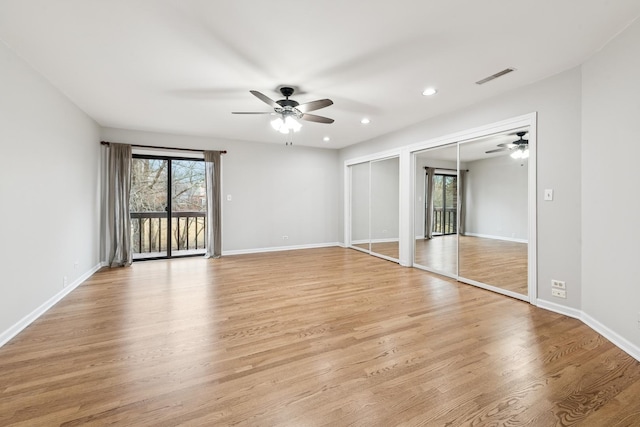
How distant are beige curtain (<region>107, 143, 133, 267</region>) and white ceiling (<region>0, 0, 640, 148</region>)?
1490 millimetres

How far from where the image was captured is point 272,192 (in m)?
6.65

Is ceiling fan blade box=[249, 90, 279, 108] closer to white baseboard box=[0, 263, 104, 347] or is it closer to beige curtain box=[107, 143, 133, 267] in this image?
white baseboard box=[0, 263, 104, 347]

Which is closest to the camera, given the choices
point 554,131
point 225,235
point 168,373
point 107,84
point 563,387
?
point 563,387

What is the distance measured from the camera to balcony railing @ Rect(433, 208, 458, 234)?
4.49m

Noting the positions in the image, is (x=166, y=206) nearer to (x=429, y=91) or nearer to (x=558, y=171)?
(x=429, y=91)

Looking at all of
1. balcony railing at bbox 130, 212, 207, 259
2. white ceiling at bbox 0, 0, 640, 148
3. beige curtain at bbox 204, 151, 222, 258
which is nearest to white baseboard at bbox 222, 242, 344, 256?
beige curtain at bbox 204, 151, 222, 258

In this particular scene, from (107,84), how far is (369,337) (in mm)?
4121

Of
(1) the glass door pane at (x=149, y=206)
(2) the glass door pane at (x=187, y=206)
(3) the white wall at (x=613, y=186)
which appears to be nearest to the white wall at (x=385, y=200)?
(3) the white wall at (x=613, y=186)

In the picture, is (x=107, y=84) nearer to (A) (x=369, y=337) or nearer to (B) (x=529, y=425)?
(A) (x=369, y=337)

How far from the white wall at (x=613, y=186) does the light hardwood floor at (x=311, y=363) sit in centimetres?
34

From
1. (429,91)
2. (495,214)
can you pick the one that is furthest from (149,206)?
(495,214)

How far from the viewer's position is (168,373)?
1.93 metres

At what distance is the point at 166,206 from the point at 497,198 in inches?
239

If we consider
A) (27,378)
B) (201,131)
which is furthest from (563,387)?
(201,131)
